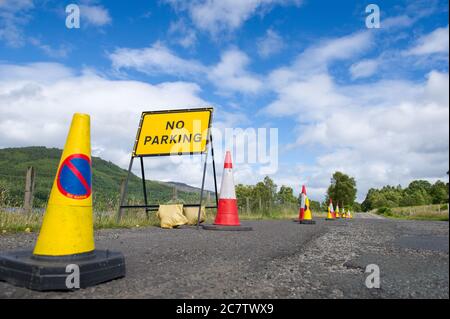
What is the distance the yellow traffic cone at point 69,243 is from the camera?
2734 millimetres

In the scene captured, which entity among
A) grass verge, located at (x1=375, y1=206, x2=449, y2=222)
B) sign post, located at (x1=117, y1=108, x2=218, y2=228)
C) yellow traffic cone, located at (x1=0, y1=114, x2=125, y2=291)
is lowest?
grass verge, located at (x1=375, y1=206, x2=449, y2=222)

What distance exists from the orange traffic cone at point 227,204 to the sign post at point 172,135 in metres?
0.58

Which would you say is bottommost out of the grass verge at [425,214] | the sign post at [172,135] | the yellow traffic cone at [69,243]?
the grass verge at [425,214]

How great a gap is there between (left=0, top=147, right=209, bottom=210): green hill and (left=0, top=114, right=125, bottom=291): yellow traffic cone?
18.8ft

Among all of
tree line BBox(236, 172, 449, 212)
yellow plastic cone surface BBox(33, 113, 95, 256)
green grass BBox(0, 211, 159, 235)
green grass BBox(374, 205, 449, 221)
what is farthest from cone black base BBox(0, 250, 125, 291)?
tree line BBox(236, 172, 449, 212)

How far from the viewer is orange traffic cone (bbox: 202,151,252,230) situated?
924 cm

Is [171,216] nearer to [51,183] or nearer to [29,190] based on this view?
[29,190]

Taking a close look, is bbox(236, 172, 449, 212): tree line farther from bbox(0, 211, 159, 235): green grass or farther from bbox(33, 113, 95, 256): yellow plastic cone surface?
bbox(33, 113, 95, 256): yellow plastic cone surface

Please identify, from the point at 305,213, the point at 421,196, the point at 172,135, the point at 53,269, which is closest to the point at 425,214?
the point at 305,213

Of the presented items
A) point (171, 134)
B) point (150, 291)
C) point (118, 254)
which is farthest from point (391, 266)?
point (171, 134)

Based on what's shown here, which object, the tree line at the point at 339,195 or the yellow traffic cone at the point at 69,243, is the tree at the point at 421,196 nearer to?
the tree line at the point at 339,195

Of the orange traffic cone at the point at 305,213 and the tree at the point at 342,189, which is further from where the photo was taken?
the tree at the point at 342,189

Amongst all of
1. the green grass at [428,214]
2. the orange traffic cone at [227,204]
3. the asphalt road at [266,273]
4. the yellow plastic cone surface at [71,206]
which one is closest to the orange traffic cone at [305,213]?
the green grass at [428,214]

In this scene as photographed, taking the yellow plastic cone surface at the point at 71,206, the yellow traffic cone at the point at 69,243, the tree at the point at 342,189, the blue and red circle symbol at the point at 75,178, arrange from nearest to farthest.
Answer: the yellow traffic cone at the point at 69,243, the yellow plastic cone surface at the point at 71,206, the blue and red circle symbol at the point at 75,178, the tree at the point at 342,189
